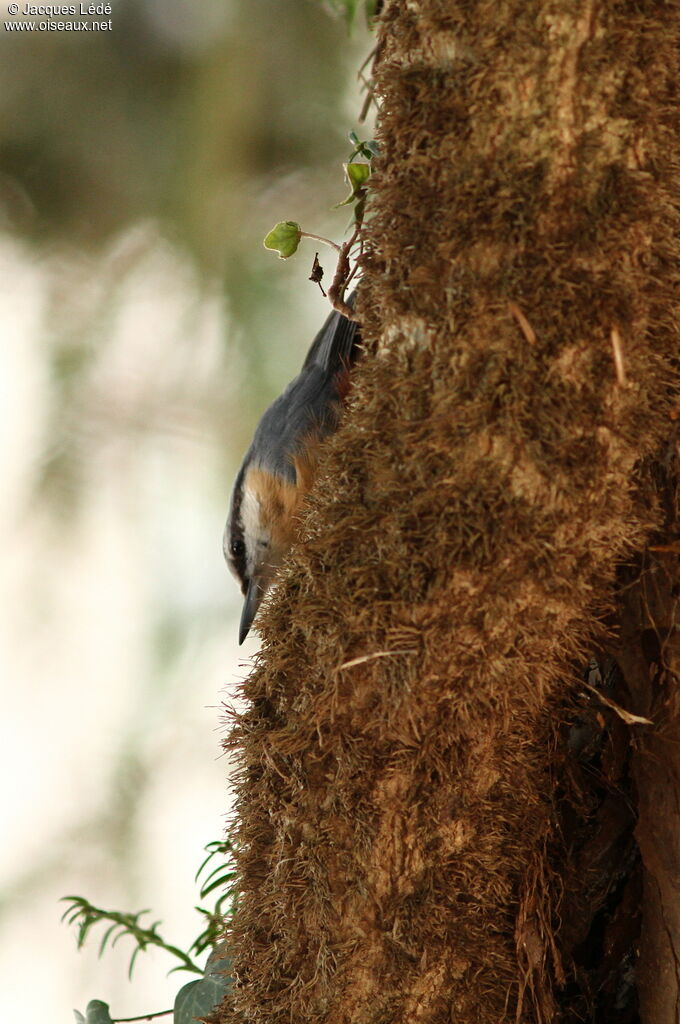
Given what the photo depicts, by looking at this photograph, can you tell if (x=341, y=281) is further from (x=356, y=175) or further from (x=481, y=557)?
(x=481, y=557)

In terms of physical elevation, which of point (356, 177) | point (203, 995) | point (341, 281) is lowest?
point (203, 995)

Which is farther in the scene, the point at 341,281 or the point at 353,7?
the point at 353,7

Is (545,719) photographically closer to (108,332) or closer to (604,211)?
(604,211)

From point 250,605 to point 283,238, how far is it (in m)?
0.74

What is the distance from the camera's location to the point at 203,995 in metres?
1.23

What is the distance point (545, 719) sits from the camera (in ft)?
3.27

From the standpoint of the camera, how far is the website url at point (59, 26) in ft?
5.06

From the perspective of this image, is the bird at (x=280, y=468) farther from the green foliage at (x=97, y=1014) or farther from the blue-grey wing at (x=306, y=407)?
the green foliage at (x=97, y=1014)

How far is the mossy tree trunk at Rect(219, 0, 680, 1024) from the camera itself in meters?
0.84

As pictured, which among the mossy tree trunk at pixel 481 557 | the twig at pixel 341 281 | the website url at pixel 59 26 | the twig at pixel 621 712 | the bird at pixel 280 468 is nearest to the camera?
the mossy tree trunk at pixel 481 557

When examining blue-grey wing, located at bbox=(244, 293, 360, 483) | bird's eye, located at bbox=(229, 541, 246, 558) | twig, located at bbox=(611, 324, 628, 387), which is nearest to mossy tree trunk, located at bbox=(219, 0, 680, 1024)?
twig, located at bbox=(611, 324, 628, 387)

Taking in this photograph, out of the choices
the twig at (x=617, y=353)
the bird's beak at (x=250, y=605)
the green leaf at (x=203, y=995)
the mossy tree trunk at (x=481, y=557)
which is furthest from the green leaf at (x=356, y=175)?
the green leaf at (x=203, y=995)

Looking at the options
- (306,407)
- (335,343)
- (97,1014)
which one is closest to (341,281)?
(335,343)

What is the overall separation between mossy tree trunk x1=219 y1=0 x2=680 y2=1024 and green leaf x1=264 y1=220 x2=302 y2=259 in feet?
1.10
